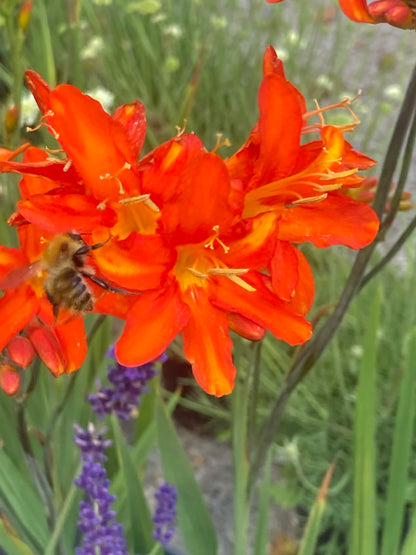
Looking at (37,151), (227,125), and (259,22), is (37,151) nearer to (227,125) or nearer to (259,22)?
(227,125)

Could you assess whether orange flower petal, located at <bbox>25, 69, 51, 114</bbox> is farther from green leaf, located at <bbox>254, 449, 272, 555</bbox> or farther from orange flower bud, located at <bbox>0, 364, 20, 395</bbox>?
green leaf, located at <bbox>254, 449, 272, 555</bbox>

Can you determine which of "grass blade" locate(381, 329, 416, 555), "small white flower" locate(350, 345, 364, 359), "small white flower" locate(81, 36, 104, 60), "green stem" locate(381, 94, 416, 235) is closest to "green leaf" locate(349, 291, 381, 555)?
"grass blade" locate(381, 329, 416, 555)

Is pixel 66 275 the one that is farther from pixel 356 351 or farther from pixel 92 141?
pixel 356 351

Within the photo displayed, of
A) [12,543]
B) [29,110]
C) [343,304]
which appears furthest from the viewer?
[29,110]

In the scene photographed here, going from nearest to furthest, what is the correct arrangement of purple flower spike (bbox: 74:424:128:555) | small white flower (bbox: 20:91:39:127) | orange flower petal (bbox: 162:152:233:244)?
1. orange flower petal (bbox: 162:152:233:244)
2. purple flower spike (bbox: 74:424:128:555)
3. small white flower (bbox: 20:91:39:127)

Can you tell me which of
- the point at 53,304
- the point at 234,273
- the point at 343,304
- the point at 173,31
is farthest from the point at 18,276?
the point at 173,31

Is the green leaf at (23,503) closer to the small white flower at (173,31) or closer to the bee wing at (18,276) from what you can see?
the bee wing at (18,276)
